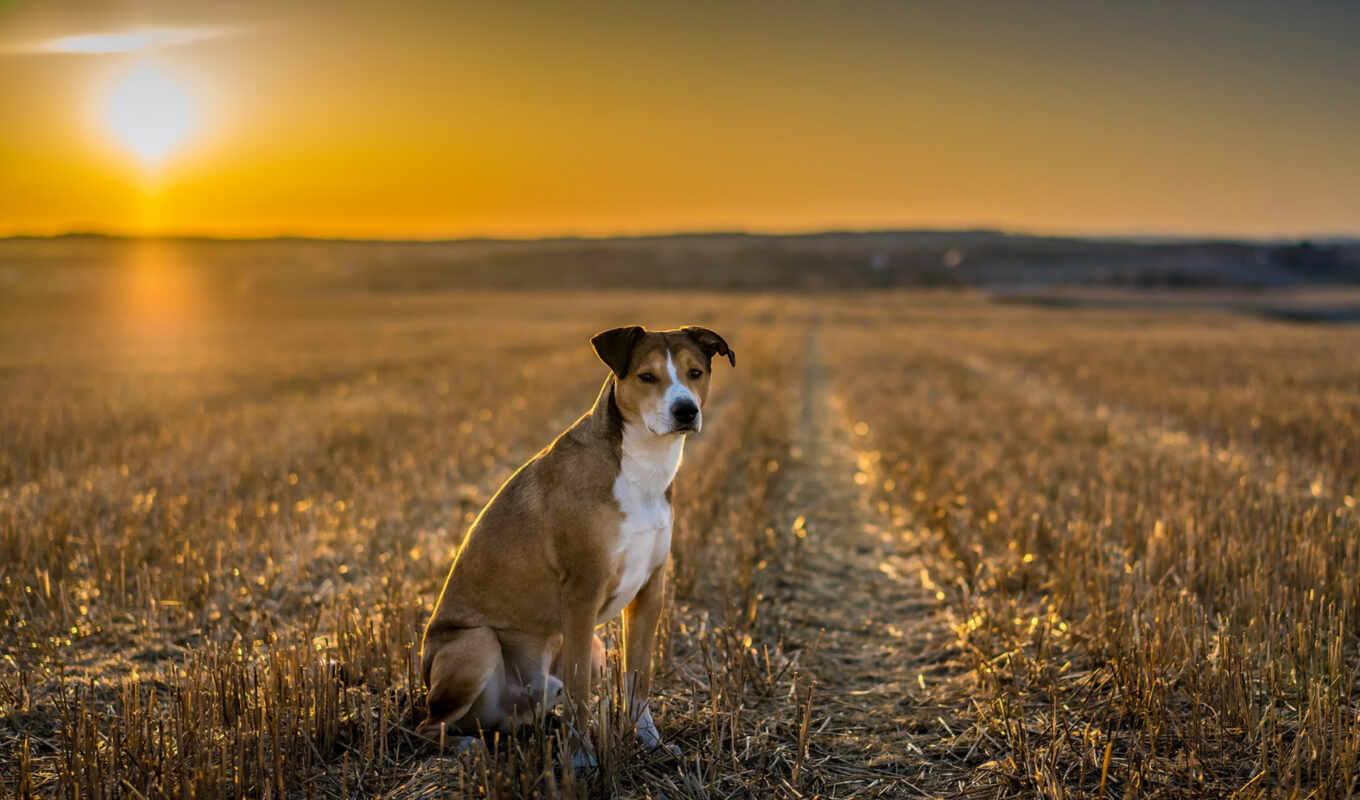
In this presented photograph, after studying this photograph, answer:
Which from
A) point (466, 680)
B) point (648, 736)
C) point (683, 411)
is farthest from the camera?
point (648, 736)

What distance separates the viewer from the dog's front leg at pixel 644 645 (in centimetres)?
420

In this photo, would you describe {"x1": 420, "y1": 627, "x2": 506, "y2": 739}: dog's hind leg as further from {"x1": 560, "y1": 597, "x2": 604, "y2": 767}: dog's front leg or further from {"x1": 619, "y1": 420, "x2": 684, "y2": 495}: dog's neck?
{"x1": 619, "y1": 420, "x2": 684, "y2": 495}: dog's neck

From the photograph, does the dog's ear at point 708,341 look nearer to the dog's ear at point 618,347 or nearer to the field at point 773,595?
the dog's ear at point 618,347

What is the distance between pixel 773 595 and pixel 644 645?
2749 mm

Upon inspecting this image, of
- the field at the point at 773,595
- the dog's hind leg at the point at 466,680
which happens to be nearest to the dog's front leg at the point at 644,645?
the field at the point at 773,595

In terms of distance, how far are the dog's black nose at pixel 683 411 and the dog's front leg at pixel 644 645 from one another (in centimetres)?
84

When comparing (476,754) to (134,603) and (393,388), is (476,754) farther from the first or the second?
(393,388)

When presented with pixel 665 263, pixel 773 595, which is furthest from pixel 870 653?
pixel 665 263

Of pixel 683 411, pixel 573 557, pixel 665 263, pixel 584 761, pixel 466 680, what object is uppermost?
pixel 665 263

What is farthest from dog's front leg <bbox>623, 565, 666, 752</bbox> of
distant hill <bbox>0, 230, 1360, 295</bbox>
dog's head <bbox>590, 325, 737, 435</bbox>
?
distant hill <bbox>0, 230, 1360, 295</bbox>

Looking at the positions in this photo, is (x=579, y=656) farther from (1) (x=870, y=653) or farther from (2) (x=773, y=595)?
(2) (x=773, y=595)

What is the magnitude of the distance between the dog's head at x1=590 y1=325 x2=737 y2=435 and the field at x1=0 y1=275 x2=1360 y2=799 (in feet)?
4.89

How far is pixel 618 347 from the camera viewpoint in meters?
3.96

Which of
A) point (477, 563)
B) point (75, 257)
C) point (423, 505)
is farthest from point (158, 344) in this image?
point (75, 257)
